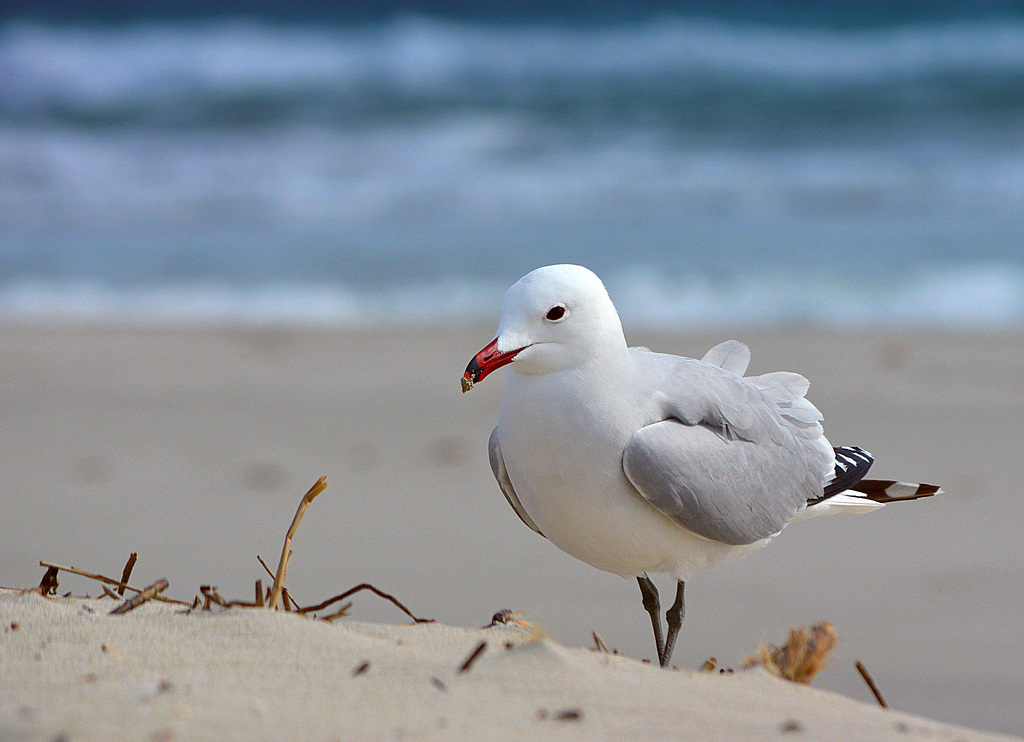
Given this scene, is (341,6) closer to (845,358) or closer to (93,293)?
(93,293)

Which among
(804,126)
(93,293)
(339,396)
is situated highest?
(804,126)

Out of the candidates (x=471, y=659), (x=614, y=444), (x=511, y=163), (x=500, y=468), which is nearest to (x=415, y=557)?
(x=500, y=468)

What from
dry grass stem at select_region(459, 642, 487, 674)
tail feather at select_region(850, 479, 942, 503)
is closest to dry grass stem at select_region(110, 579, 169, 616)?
dry grass stem at select_region(459, 642, 487, 674)

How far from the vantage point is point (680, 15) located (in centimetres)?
1611

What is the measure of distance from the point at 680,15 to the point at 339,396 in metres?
11.4

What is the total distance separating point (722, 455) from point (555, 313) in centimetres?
52

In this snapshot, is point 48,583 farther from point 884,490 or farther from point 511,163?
point 511,163

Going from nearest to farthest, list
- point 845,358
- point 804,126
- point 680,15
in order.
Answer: point 845,358 → point 804,126 → point 680,15

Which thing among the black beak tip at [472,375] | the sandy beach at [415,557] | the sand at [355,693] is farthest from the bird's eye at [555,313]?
the sand at [355,693]

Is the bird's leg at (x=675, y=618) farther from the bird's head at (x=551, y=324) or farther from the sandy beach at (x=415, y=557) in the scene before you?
the bird's head at (x=551, y=324)

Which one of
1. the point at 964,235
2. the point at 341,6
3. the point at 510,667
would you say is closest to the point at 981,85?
the point at 964,235

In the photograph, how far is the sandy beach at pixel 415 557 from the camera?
1.62 m

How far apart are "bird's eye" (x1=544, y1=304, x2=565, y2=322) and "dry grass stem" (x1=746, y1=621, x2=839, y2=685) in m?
→ 0.83

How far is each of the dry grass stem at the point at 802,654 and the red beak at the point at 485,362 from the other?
77 cm
